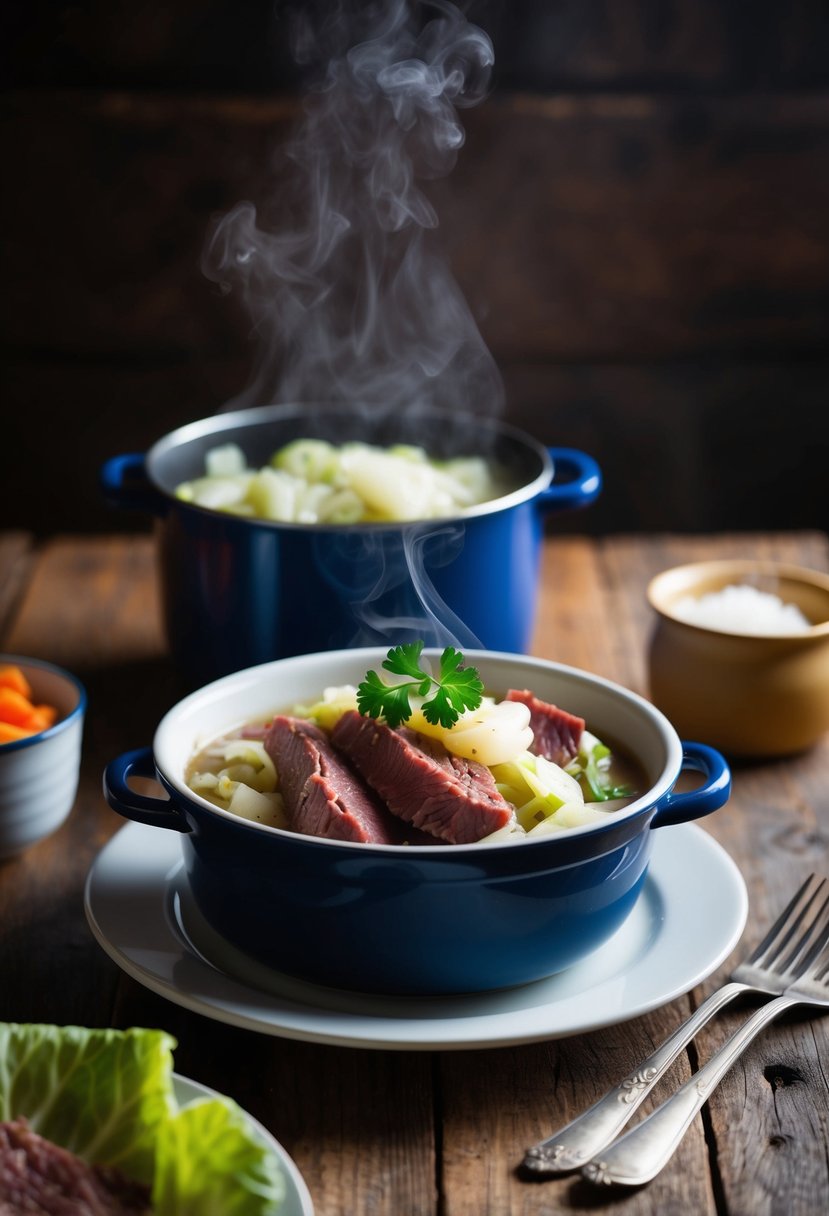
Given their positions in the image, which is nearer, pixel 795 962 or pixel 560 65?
pixel 795 962

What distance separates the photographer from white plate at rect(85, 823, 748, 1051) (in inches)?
55.9

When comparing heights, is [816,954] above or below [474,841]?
below

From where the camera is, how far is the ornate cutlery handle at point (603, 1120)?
133 centimetres

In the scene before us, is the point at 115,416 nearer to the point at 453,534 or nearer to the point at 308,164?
the point at 308,164

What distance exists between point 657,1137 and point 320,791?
0.50 m

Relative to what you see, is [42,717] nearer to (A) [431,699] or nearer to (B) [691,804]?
(A) [431,699]

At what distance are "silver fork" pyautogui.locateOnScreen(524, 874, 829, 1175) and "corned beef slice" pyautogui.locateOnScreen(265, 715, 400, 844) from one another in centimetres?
36

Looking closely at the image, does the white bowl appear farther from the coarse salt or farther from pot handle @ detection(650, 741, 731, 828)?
the coarse salt

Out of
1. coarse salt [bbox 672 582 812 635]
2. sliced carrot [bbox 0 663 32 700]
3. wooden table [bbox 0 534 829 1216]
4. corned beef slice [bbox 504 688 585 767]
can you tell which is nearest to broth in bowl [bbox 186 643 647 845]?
corned beef slice [bbox 504 688 585 767]

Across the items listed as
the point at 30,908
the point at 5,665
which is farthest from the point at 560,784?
the point at 5,665

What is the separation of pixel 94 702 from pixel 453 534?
77cm

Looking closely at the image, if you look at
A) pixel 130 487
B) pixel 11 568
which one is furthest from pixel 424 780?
pixel 11 568

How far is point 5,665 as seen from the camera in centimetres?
215

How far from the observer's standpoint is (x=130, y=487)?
245cm
